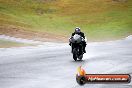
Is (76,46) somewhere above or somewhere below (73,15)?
above

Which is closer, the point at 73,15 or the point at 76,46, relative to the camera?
the point at 76,46

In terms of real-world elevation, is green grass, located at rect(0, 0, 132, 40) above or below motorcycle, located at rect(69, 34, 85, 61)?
below

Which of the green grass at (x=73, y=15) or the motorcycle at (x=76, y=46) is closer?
the motorcycle at (x=76, y=46)

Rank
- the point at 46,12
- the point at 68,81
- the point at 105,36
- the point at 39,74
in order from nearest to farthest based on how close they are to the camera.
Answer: the point at 68,81
the point at 39,74
the point at 105,36
the point at 46,12

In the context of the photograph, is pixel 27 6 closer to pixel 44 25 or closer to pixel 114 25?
pixel 44 25

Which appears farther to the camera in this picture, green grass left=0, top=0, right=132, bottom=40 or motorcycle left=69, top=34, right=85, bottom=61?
green grass left=0, top=0, right=132, bottom=40

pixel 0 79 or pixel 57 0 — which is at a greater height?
pixel 0 79

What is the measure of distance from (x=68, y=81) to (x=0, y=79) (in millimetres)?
2296

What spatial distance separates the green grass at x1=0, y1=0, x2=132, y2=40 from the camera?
66.2 metres

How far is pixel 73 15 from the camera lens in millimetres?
77500

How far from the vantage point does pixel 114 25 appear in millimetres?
70562

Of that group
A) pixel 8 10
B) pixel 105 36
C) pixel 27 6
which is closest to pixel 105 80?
pixel 105 36

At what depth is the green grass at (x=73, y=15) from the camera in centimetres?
6625

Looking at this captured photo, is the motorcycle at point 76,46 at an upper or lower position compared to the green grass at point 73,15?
upper
